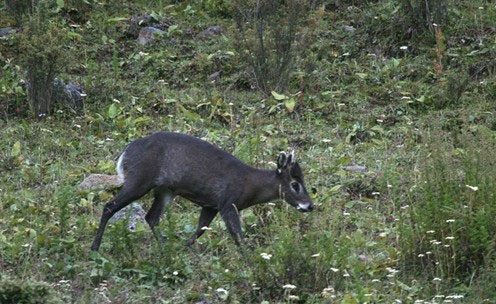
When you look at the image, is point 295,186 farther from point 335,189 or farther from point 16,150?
point 16,150

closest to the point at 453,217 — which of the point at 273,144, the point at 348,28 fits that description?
the point at 273,144

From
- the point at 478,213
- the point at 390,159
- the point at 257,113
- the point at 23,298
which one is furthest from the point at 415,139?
the point at 23,298

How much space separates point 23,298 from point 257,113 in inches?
263

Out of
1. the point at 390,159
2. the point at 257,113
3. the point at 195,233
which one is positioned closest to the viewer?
the point at 195,233

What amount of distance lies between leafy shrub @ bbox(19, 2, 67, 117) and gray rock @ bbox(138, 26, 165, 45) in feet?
7.23

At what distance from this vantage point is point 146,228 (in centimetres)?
993

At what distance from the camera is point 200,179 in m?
9.80

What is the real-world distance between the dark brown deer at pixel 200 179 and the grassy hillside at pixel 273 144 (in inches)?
9.3

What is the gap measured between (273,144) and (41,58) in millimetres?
2984

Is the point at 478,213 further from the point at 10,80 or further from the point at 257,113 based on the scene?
the point at 10,80

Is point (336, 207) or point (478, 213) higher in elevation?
point (478, 213)

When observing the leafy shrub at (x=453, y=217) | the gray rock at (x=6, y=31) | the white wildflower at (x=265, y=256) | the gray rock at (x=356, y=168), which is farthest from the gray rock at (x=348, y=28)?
the white wildflower at (x=265, y=256)

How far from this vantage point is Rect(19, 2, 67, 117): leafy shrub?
1311cm

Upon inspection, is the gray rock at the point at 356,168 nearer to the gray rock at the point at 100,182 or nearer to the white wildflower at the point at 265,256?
the gray rock at the point at 100,182
